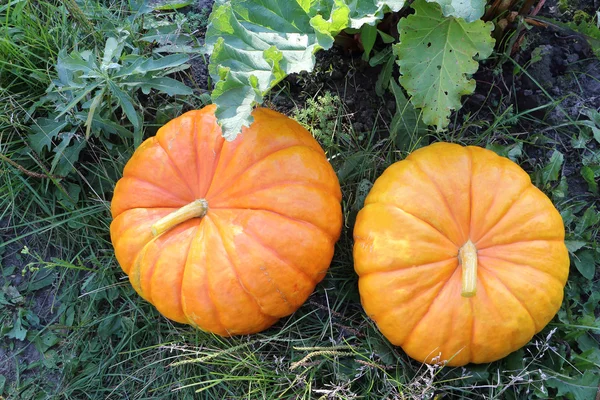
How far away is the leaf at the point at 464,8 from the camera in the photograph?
209 cm

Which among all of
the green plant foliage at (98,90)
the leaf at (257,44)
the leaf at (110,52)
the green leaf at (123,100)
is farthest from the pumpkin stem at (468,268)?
the leaf at (110,52)

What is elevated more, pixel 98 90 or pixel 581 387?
pixel 98 90

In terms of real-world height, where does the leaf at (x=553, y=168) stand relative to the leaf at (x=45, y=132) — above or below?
above

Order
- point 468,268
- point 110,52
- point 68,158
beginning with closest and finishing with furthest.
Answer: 1. point 468,268
2. point 110,52
3. point 68,158

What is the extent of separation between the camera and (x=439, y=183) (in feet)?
7.34

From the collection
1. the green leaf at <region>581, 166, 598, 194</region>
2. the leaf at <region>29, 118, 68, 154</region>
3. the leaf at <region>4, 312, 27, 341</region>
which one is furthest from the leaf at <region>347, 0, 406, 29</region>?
the leaf at <region>4, 312, 27, 341</region>

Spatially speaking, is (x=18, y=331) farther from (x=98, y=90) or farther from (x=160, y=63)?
(x=160, y=63)

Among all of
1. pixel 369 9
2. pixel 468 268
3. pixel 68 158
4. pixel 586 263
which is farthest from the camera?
pixel 68 158

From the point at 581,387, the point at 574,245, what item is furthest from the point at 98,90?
the point at 581,387

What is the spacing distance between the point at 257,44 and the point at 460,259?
1.21m

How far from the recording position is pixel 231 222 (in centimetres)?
223

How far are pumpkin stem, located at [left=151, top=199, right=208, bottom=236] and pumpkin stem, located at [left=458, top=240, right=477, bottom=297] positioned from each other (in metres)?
1.09

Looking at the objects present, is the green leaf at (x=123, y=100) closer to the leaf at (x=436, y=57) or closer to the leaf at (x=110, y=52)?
the leaf at (x=110, y=52)

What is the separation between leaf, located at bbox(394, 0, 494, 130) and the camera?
2.32m
